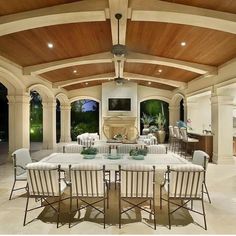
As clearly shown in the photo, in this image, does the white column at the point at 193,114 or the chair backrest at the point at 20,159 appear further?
the white column at the point at 193,114

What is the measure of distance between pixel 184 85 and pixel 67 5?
26.9 feet

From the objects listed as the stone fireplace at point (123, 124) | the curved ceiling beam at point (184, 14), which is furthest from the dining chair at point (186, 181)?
the stone fireplace at point (123, 124)

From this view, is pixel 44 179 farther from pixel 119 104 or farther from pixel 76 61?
pixel 119 104

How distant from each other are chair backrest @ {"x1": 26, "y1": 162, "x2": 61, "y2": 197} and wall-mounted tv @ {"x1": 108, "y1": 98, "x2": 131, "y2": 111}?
11.0 meters

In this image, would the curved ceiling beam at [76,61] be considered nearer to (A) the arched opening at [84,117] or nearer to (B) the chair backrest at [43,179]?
(B) the chair backrest at [43,179]

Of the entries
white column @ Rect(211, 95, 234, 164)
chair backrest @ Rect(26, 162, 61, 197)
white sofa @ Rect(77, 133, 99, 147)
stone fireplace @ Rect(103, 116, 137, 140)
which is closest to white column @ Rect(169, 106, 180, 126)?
stone fireplace @ Rect(103, 116, 137, 140)

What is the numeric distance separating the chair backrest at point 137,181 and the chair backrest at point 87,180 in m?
0.30

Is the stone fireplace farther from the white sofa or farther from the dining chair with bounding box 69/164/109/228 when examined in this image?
the dining chair with bounding box 69/164/109/228

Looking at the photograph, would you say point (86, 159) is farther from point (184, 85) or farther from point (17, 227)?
point (184, 85)

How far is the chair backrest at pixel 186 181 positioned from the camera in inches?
135

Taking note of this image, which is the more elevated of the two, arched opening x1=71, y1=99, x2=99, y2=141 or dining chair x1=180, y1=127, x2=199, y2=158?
arched opening x1=71, y1=99, x2=99, y2=141

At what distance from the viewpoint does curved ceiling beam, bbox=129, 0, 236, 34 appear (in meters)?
4.02

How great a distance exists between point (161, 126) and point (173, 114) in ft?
3.26

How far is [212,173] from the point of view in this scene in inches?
269
